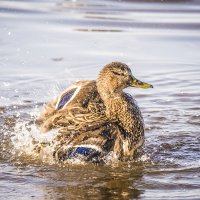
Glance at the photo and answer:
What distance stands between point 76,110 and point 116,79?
1.70 ft

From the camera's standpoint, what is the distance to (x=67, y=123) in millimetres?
7879

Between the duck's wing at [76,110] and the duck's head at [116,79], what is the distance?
0.59 ft

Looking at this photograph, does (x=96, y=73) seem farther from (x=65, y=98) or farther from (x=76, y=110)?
(x=76, y=110)

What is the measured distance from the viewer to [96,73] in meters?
11.0

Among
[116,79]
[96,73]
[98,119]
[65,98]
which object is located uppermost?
[96,73]

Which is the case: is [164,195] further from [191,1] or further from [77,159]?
[191,1]

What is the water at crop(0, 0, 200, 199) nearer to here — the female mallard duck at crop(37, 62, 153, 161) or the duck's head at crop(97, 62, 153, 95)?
the female mallard duck at crop(37, 62, 153, 161)

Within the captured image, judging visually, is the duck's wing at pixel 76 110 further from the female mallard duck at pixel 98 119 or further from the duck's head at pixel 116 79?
the duck's head at pixel 116 79

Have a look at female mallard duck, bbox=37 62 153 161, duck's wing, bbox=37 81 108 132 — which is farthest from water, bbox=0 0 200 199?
duck's wing, bbox=37 81 108 132

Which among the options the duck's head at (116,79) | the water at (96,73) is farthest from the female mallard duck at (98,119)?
the water at (96,73)

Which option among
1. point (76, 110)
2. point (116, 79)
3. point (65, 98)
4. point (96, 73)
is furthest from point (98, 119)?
point (96, 73)

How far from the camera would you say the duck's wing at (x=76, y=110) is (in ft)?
25.9

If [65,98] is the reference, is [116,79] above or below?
above

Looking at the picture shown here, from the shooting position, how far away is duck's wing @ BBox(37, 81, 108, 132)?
7887 millimetres
